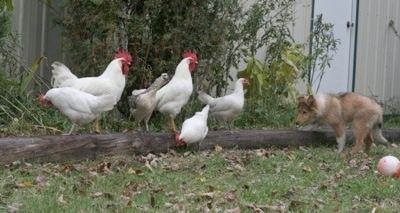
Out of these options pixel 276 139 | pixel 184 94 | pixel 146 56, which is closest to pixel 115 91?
pixel 184 94

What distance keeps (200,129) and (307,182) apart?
5.70 ft

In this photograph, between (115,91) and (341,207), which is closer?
(341,207)

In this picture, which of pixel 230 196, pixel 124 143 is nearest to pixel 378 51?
pixel 124 143

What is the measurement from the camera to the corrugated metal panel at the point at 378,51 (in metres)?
14.7

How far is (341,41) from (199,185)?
778 centimetres

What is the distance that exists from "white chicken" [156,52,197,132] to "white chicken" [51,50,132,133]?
656 mm

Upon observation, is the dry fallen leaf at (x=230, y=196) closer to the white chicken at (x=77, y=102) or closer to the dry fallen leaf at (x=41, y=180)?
the dry fallen leaf at (x=41, y=180)

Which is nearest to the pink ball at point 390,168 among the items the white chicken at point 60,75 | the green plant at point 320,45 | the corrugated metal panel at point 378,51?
the white chicken at point 60,75

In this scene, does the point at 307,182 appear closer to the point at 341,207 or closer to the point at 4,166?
the point at 341,207

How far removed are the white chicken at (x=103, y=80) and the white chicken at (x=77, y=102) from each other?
9 cm

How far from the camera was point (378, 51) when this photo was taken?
15.2m

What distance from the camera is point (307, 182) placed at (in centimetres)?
720

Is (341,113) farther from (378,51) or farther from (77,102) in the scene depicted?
(378,51)

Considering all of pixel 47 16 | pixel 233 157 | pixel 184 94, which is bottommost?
pixel 233 157
